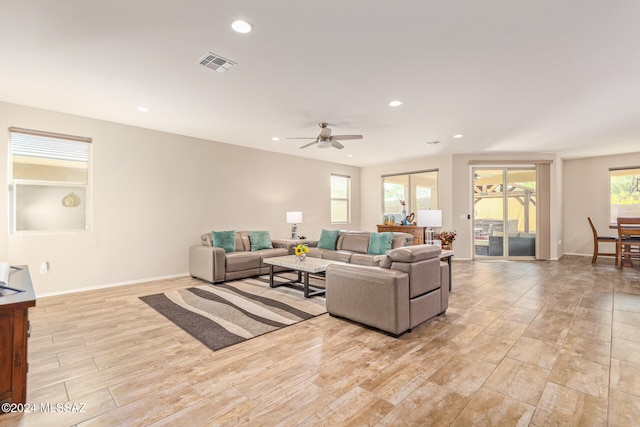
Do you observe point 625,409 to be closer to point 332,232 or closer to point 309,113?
Answer: point 309,113

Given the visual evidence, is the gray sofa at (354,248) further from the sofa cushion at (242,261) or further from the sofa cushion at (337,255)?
the sofa cushion at (242,261)

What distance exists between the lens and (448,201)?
7.62m

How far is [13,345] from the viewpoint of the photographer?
180 centimetres

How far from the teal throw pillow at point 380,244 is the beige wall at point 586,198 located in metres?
6.21

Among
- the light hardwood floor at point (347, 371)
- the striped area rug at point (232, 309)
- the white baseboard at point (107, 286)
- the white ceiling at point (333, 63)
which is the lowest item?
the light hardwood floor at point (347, 371)

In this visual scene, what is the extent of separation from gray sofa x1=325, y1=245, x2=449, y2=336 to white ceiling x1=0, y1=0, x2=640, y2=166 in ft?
6.44

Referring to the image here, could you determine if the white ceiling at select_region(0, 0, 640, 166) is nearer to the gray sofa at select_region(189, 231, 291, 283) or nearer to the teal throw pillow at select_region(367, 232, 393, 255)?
the teal throw pillow at select_region(367, 232, 393, 255)

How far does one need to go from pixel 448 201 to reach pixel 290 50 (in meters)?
6.13

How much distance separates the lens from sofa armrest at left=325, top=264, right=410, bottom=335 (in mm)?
2865

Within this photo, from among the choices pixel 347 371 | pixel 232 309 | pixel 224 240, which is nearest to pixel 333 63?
pixel 347 371

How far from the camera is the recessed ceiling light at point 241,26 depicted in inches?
92.1

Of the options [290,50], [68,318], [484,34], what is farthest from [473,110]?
[68,318]

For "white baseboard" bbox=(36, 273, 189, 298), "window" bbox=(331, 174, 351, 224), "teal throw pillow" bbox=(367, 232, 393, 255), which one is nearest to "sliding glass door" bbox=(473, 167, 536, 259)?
"teal throw pillow" bbox=(367, 232, 393, 255)

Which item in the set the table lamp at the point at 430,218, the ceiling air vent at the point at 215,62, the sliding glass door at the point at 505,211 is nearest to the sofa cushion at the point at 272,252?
the table lamp at the point at 430,218
